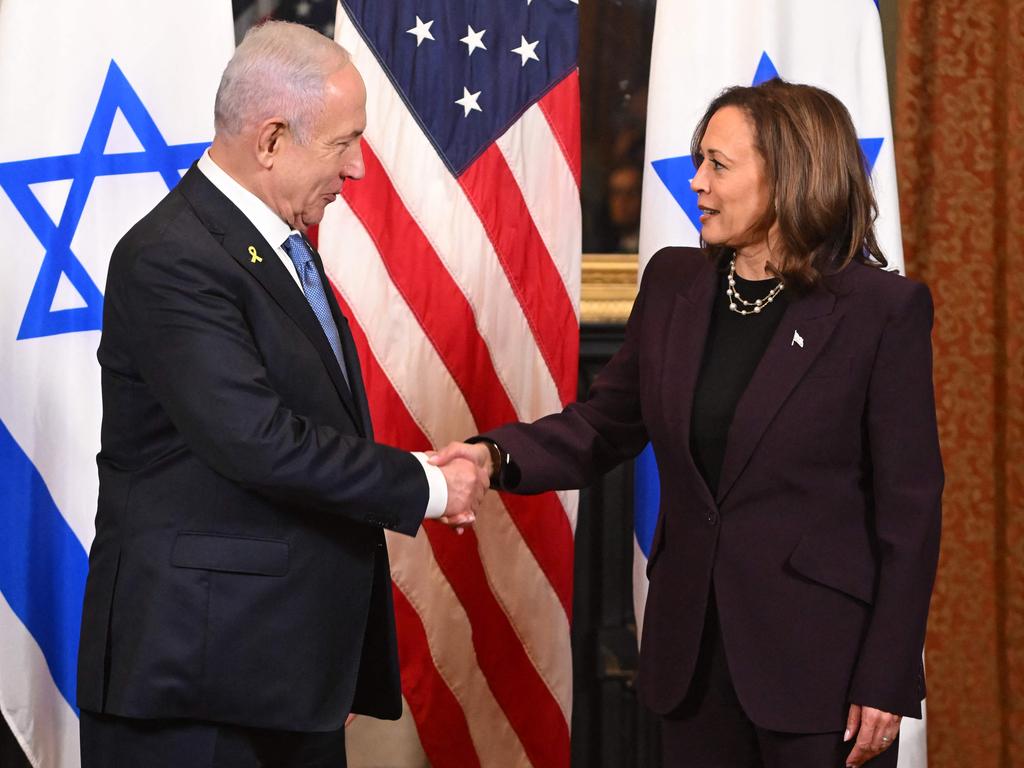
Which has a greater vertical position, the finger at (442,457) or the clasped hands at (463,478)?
the finger at (442,457)

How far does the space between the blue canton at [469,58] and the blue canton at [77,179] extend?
0.55 meters

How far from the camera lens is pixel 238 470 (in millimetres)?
1821

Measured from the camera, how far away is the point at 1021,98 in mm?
3100

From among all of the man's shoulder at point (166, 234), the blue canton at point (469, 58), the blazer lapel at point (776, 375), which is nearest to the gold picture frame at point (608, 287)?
the blue canton at point (469, 58)

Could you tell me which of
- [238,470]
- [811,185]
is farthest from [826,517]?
[238,470]

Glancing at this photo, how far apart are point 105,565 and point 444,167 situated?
1425 millimetres

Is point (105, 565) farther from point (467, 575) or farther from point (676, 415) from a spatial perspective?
point (467, 575)

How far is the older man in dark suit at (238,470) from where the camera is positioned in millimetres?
1826

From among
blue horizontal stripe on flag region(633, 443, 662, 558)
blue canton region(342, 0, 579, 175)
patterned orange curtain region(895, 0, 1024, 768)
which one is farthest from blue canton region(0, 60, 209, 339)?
patterned orange curtain region(895, 0, 1024, 768)

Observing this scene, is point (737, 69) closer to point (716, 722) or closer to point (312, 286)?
point (312, 286)

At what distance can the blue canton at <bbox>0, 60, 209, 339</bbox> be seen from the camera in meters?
2.75

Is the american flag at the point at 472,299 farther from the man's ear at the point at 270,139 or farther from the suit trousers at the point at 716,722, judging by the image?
the suit trousers at the point at 716,722

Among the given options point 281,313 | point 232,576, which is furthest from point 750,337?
point 232,576

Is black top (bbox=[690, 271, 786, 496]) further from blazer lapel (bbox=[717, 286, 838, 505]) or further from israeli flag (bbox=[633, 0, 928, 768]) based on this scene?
israeli flag (bbox=[633, 0, 928, 768])
